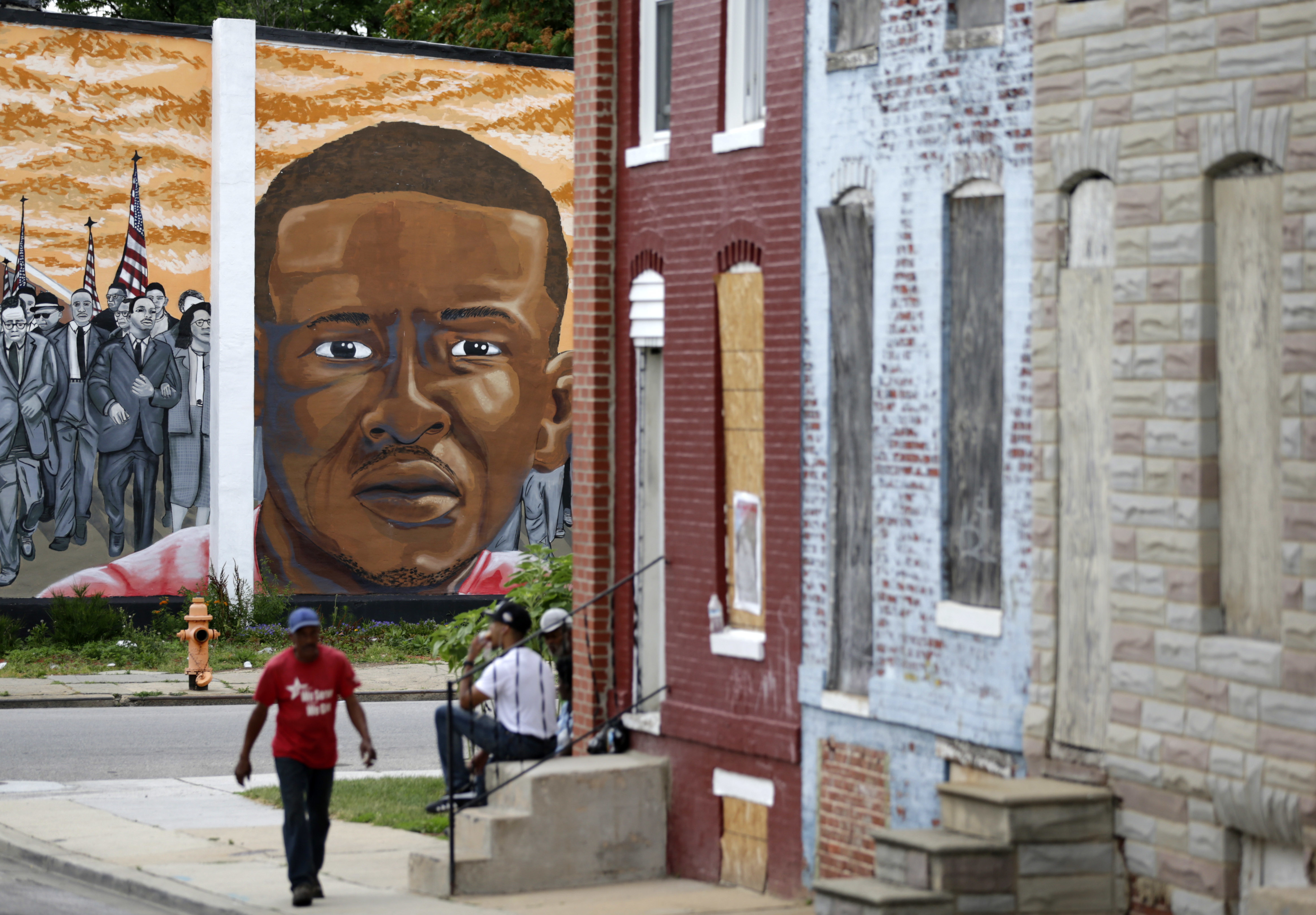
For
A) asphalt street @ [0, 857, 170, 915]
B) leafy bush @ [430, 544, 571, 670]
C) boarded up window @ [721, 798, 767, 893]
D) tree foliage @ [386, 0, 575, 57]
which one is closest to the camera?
asphalt street @ [0, 857, 170, 915]

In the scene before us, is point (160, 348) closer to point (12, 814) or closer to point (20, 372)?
point (20, 372)

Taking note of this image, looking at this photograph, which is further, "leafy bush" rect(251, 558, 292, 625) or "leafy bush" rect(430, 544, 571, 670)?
"leafy bush" rect(251, 558, 292, 625)

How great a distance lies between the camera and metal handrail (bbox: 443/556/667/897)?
11977 millimetres

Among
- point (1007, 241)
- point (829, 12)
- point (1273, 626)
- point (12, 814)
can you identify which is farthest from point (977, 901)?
point (12, 814)

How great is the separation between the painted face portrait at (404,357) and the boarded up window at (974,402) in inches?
663

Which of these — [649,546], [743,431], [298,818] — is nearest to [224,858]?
[298,818]

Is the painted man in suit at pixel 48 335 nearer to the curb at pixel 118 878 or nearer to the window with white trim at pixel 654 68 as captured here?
the curb at pixel 118 878

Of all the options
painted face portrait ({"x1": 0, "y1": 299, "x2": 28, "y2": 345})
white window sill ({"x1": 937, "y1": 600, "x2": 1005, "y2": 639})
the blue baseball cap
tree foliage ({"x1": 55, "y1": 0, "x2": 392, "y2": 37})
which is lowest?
the blue baseball cap

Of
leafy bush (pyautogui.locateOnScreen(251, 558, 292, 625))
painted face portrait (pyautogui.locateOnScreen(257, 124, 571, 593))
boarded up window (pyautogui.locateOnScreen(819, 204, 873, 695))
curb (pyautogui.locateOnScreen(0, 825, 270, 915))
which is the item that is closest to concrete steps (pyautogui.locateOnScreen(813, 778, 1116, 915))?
boarded up window (pyautogui.locateOnScreen(819, 204, 873, 695))

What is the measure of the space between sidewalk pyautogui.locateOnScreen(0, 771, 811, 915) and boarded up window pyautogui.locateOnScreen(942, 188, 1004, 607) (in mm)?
2572

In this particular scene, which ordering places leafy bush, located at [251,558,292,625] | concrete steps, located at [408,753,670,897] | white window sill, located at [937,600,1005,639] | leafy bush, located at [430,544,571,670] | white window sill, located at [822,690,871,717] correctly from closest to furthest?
white window sill, located at [937,600,1005,639] → white window sill, located at [822,690,871,717] → concrete steps, located at [408,753,670,897] → leafy bush, located at [430,544,571,670] → leafy bush, located at [251,558,292,625]

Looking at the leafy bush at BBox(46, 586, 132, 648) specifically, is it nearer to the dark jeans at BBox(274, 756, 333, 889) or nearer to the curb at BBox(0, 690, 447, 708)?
the curb at BBox(0, 690, 447, 708)

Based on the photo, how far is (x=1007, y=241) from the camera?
10242 millimetres

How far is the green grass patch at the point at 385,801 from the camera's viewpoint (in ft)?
49.6
